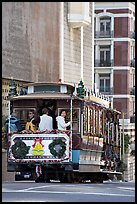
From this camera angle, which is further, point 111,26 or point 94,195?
point 111,26

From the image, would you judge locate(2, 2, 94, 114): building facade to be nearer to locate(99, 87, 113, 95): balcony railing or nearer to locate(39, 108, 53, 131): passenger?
locate(39, 108, 53, 131): passenger

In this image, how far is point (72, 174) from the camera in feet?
80.7

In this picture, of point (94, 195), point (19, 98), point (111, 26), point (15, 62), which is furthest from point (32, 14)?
point (111, 26)

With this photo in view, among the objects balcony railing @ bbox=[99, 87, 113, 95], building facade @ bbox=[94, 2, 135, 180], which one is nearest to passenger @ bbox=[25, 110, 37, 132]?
building facade @ bbox=[94, 2, 135, 180]

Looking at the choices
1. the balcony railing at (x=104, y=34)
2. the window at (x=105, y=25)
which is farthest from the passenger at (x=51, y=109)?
the window at (x=105, y=25)

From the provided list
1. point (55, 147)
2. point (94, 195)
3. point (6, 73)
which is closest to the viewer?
point (94, 195)

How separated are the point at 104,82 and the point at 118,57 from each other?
2753mm

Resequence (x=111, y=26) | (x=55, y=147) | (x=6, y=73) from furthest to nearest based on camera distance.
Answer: (x=111, y=26)
(x=6, y=73)
(x=55, y=147)

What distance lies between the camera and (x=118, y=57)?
2847 inches

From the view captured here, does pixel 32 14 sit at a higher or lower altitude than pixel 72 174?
higher

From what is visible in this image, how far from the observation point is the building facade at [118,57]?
71562 mm

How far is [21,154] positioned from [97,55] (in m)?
51.1

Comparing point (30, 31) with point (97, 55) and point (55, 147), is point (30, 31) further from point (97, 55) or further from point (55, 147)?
point (97, 55)

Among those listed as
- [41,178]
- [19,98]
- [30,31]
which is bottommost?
[41,178]
